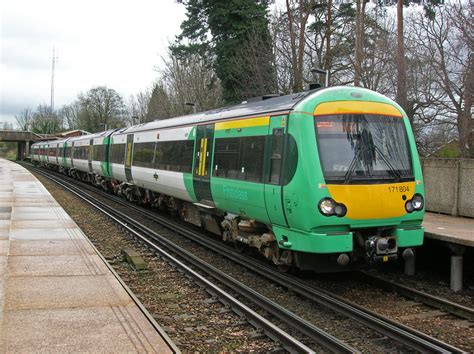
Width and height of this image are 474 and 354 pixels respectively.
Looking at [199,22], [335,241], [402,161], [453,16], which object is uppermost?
[199,22]

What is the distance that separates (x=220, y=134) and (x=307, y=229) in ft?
12.4

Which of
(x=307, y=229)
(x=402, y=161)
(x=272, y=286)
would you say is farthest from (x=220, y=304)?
(x=402, y=161)

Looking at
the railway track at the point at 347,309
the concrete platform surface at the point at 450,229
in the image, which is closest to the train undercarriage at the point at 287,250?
the railway track at the point at 347,309

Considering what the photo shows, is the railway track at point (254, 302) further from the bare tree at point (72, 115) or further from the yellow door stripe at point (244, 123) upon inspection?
the bare tree at point (72, 115)

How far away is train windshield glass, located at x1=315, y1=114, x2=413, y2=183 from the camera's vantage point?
7.12 metres

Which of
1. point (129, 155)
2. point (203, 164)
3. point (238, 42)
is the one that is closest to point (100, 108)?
point (238, 42)

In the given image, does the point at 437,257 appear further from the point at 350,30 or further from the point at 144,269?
the point at 350,30

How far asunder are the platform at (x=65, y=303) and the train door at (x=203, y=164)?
8.38 ft

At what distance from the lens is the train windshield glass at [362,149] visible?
712 centimetres

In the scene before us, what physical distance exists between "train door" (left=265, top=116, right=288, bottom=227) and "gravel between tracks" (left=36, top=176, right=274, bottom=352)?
1607 millimetres

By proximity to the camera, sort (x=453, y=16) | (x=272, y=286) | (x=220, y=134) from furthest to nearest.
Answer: (x=453, y=16) < (x=220, y=134) < (x=272, y=286)

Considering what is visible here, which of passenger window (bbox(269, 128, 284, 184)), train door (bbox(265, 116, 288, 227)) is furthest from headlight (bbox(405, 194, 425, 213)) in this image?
passenger window (bbox(269, 128, 284, 184))

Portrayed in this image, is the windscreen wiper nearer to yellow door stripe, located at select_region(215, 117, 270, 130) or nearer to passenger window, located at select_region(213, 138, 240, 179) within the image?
yellow door stripe, located at select_region(215, 117, 270, 130)

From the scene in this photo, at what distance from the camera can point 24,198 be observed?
20.0 meters
